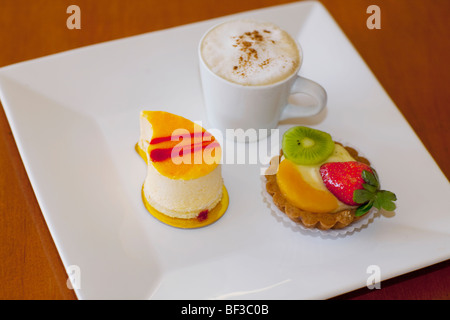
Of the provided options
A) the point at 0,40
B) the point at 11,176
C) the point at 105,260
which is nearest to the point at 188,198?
A: the point at 105,260

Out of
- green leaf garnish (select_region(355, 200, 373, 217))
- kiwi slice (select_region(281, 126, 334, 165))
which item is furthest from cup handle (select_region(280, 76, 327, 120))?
green leaf garnish (select_region(355, 200, 373, 217))

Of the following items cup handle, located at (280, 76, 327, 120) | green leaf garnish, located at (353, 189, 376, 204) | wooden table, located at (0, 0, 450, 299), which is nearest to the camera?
green leaf garnish, located at (353, 189, 376, 204)

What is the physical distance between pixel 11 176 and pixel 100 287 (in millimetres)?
531

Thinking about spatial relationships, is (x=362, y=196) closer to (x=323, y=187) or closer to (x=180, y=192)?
(x=323, y=187)

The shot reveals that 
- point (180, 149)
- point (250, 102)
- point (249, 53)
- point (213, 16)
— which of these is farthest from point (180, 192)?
point (213, 16)

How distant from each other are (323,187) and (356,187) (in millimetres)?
86

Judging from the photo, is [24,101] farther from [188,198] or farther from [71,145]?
[188,198]

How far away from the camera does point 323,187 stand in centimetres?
135

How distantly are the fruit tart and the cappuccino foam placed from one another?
0.68 feet

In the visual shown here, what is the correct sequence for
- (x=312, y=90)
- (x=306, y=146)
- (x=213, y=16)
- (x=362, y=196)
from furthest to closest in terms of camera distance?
(x=213, y=16), (x=312, y=90), (x=306, y=146), (x=362, y=196)

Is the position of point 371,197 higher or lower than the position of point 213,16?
lower

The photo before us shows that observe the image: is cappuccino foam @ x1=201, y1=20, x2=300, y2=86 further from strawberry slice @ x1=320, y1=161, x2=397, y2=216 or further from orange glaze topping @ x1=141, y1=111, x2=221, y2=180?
strawberry slice @ x1=320, y1=161, x2=397, y2=216

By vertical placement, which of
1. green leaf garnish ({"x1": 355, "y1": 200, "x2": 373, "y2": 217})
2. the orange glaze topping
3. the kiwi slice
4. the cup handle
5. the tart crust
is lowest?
the tart crust

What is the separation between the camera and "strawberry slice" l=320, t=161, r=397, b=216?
51.3 inches
